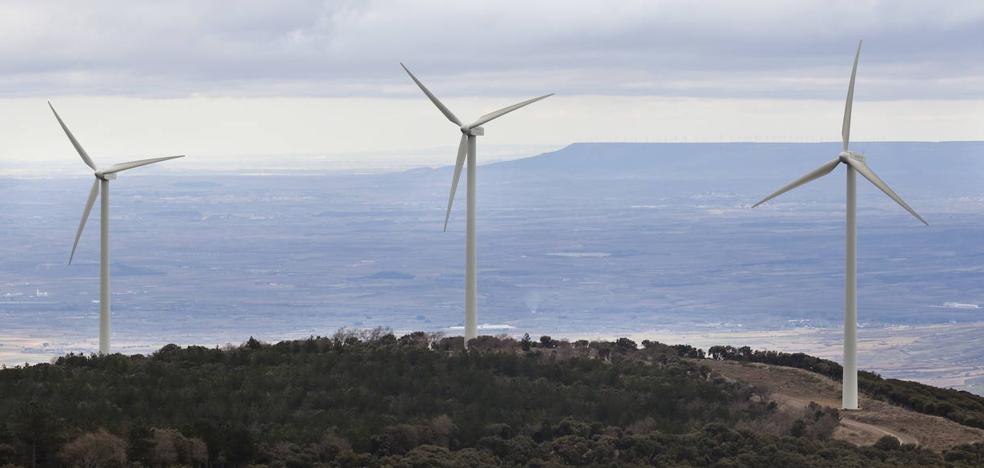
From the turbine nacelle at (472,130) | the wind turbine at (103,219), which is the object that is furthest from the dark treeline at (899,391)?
the wind turbine at (103,219)

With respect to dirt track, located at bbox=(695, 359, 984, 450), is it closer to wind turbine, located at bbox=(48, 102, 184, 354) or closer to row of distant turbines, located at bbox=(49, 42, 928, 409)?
row of distant turbines, located at bbox=(49, 42, 928, 409)

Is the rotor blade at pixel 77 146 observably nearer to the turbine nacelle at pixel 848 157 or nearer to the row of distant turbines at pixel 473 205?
the row of distant turbines at pixel 473 205

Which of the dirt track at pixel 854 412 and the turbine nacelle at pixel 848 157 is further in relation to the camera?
the turbine nacelle at pixel 848 157

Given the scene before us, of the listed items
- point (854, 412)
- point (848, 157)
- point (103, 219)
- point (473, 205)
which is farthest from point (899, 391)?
point (103, 219)

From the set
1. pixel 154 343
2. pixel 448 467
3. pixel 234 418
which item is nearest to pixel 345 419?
pixel 234 418

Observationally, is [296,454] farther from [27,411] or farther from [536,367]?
[536,367]

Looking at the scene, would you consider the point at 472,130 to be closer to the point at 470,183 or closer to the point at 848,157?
the point at 470,183
